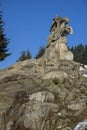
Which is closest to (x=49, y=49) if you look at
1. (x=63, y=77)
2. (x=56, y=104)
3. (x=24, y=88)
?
(x=63, y=77)

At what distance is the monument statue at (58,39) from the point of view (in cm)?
4931

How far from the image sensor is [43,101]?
3647cm

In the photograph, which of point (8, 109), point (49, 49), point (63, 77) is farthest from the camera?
point (49, 49)

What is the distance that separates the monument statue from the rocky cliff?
0.44ft

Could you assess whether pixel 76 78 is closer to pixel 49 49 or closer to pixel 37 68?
pixel 37 68

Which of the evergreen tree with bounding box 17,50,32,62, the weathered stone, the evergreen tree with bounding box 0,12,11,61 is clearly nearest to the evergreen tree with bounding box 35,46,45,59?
the evergreen tree with bounding box 17,50,32,62

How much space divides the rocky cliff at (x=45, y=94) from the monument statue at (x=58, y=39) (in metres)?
0.14

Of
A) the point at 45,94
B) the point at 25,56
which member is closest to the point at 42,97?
the point at 45,94

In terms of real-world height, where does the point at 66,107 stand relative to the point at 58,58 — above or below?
below

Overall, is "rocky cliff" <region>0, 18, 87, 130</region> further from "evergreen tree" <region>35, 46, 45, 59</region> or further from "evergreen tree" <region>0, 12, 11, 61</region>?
"evergreen tree" <region>35, 46, 45, 59</region>

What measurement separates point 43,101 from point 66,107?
238cm

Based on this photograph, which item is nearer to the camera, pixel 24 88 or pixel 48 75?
pixel 24 88

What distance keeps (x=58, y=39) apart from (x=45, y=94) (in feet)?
49.5

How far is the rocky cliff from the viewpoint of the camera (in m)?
33.4
